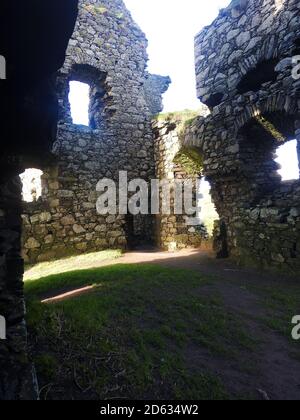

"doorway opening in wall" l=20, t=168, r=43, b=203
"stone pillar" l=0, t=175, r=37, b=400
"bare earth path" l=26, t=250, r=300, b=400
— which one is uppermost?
"doorway opening in wall" l=20, t=168, r=43, b=203

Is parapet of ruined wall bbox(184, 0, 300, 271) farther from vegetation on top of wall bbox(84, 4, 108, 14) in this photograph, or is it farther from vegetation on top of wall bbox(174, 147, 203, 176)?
vegetation on top of wall bbox(84, 4, 108, 14)

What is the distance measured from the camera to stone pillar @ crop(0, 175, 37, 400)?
217cm

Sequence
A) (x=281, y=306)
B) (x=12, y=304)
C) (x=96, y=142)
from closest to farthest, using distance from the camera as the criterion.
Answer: (x=12, y=304) < (x=281, y=306) < (x=96, y=142)

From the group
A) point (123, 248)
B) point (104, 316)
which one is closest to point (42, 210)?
point (123, 248)

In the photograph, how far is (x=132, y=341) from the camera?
3260 millimetres

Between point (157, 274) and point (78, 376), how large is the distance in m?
3.15

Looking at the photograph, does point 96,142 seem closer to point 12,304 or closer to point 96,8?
point 96,8

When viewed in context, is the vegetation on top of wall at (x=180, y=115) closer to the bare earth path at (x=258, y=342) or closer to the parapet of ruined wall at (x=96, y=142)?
the parapet of ruined wall at (x=96, y=142)

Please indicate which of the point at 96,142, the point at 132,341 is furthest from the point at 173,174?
the point at 132,341

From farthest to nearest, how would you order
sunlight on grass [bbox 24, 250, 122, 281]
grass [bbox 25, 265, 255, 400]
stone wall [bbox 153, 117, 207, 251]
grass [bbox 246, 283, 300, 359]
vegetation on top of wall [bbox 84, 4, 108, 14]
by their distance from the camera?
1. vegetation on top of wall [bbox 84, 4, 108, 14]
2. stone wall [bbox 153, 117, 207, 251]
3. sunlight on grass [bbox 24, 250, 122, 281]
4. grass [bbox 246, 283, 300, 359]
5. grass [bbox 25, 265, 255, 400]

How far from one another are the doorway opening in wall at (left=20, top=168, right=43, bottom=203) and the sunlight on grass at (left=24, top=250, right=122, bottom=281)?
191cm

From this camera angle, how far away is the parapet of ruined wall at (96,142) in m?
8.95

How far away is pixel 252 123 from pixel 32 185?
626cm

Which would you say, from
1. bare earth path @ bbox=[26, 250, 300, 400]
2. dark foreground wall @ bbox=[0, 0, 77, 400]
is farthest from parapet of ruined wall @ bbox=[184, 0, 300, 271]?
dark foreground wall @ bbox=[0, 0, 77, 400]
